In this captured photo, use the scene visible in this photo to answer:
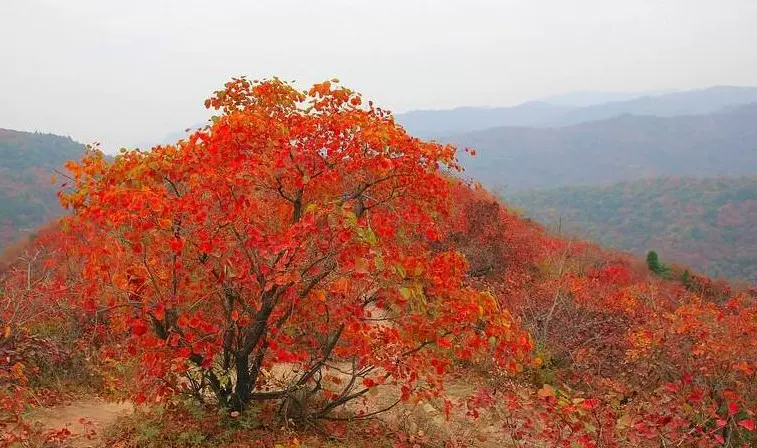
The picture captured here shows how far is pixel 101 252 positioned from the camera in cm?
535

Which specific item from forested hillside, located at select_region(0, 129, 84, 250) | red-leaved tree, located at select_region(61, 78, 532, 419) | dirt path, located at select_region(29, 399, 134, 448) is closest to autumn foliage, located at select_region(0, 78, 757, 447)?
red-leaved tree, located at select_region(61, 78, 532, 419)

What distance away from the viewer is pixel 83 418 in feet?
24.1

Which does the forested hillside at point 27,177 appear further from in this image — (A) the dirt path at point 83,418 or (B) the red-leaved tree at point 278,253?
(B) the red-leaved tree at point 278,253

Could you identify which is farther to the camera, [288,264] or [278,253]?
[288,264]

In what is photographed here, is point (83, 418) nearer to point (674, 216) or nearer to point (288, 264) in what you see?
point (288, 264)

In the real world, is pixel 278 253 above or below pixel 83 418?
above

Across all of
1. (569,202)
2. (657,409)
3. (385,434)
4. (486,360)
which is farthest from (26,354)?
(569,202)

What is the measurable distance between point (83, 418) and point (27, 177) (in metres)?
99.9

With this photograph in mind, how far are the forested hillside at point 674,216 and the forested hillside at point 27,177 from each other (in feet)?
231

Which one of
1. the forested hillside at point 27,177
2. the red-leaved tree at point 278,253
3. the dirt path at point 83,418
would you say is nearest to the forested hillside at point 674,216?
the dirt path at point 83,418

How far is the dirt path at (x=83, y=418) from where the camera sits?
6.34 metres

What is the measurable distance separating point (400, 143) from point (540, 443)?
4728mm

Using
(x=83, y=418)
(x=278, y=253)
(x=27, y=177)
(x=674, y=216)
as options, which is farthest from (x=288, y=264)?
(x=674, y=216)

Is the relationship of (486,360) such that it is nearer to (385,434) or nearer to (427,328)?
(385,434)
